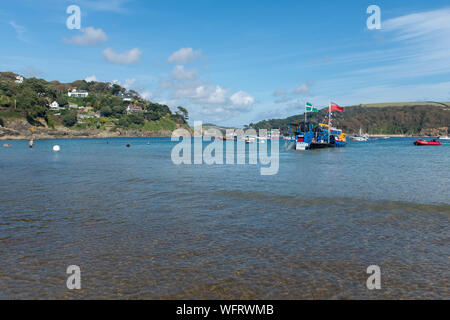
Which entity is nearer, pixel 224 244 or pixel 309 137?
pixel 224 244

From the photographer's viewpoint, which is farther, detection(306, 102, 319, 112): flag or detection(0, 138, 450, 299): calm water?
detection(306, 102, 319, 112): flag

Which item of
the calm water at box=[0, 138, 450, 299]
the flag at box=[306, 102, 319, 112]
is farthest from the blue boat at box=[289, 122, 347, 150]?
the calm water at box=[0, 138, 450, 299]

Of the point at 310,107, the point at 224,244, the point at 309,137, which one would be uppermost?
the point at 310,107

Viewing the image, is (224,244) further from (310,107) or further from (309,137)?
(309,137)

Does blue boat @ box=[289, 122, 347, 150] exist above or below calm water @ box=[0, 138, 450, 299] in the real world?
above

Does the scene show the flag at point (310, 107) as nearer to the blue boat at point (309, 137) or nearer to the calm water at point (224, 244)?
the blue boat at point (309, 137)

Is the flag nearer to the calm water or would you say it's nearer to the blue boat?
the blue boat

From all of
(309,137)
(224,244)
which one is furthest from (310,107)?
(224,244)

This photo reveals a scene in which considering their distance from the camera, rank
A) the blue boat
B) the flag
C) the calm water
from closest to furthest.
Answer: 1. the calm water
2. the flag
3. the blue boat

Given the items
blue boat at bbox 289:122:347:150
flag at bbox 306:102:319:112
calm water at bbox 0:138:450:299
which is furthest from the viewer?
blue boat at bbox 289:122:347:150

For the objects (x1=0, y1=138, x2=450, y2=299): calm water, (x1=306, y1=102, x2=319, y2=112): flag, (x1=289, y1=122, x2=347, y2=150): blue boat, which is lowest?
(x1=0, y1=138, x2=450, y2=299): calm water

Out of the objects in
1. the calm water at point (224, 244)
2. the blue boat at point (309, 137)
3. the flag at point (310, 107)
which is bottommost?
the calm water at point (224, 244)

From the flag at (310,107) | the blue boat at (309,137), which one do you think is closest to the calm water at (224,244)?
the flag at (310,107)
